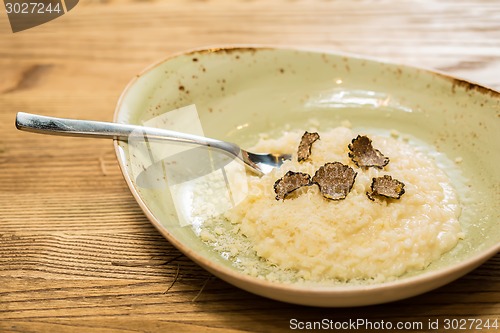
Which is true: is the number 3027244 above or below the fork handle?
above

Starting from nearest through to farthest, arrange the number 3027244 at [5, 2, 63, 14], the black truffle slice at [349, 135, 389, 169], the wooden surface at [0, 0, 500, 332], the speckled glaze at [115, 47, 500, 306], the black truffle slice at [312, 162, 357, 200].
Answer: the wooden surface at [0, 0, 500, 332], the black truffle slice at [312, 162, 357, 200], the black truffle slice at [349, 135, 389, 169], the speckled glaze at [115, 47, 500, 306], the number 3027244 at [5, 2, 63, 14]

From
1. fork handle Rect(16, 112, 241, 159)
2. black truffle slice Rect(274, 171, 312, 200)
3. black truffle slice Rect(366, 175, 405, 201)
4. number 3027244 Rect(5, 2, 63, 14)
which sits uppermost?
number 3027244 Rect(5, 2, 63, 14)

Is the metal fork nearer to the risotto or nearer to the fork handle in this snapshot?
the fork handle

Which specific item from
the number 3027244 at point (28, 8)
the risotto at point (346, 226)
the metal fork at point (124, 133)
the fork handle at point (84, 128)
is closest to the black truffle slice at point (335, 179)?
the risotto at point (346, 226)

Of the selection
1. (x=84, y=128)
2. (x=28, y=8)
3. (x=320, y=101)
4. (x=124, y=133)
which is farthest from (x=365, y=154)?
(x=28, y=8)

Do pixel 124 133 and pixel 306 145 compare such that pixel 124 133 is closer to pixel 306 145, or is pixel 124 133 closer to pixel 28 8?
pixel 306 145

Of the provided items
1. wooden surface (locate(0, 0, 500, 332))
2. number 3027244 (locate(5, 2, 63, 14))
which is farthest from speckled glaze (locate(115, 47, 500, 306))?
number 3027244 (locate(5, 2, 63, 14))

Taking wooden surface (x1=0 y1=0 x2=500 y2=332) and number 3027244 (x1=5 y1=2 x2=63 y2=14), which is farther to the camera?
number 3027244 (x1=5 y1=2 x2=63 y2=14)

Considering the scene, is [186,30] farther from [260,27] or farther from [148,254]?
[148,254]
